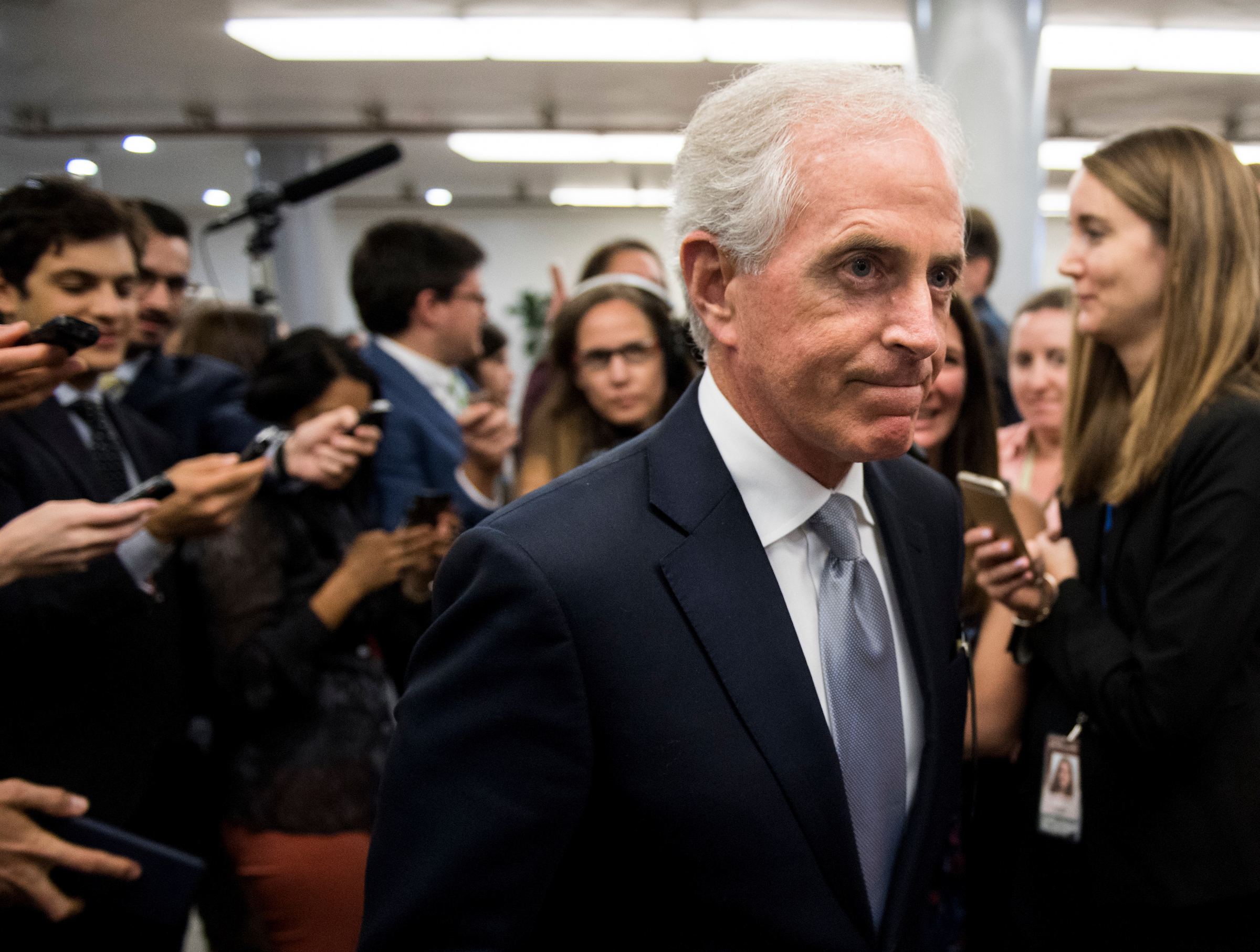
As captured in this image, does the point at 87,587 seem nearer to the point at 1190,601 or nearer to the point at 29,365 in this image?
the point at 29,365

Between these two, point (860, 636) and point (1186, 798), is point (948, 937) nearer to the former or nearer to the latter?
point (1186, 798)

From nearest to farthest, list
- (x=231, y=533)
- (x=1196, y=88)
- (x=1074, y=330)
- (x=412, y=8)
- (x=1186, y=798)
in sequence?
(x=1186, y=798), (x=1074, y=330), (x=231, y=533), (x=412, y=8), (x=1196, y=88)

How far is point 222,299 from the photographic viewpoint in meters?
3.89

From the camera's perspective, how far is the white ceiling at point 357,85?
221 inches

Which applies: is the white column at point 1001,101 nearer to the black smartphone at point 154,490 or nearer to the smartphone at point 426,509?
the smartphone at point 426,509

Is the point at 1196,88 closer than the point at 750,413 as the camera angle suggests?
No

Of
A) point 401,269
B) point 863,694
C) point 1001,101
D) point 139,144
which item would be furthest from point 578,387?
point 139,144

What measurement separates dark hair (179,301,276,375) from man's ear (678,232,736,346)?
122 inches

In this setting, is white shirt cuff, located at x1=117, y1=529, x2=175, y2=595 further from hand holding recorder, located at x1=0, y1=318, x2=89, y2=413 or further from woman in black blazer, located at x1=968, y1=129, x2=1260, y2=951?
woman in black blazer, located at x1=968, y1=129, x2=1260, y2=951

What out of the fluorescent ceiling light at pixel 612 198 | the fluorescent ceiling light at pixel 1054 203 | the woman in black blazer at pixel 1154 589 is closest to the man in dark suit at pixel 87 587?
the woman in black blazer at pixel 1154 589

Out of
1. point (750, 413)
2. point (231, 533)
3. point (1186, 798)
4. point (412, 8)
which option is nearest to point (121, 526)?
point (231, 533)

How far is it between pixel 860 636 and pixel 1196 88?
26.2 ft

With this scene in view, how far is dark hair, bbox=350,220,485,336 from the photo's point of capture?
2.87m

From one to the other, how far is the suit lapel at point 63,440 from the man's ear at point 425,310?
1.15 m
